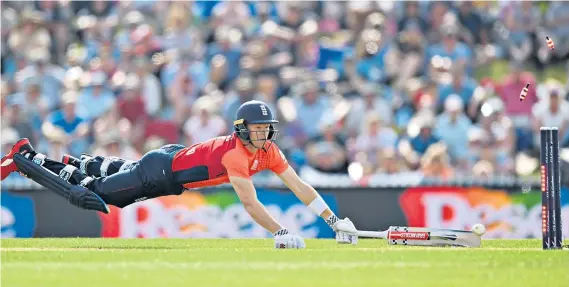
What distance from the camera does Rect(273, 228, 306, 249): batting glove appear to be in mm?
12289

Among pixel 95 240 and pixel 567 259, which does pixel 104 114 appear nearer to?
pixel 95 240

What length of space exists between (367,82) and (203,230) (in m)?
4.16

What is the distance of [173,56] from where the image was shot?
66.0 feet

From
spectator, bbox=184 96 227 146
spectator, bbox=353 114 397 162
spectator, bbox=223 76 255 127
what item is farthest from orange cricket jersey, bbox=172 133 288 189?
spectator, bbox=223 76 255 127

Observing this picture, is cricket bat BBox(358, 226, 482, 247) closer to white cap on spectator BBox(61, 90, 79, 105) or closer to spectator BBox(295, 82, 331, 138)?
spectator BBox(295, 82, 331, 138)

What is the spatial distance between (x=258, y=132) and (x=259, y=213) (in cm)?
87

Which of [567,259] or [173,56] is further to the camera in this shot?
[173,56]

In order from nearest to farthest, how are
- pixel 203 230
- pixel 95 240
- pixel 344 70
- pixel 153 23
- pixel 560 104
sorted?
pixel 95 240 < pixel 203 230 < pixel 560 104 < pixel 344 70 < pixel 153 23

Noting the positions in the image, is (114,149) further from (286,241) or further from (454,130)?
(286,241)

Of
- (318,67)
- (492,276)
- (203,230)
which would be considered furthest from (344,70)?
(492,276)

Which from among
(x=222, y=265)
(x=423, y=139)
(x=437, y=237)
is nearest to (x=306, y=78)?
(x=423, y=139)

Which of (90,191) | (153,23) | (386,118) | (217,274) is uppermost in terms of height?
(153,23)

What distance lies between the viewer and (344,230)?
518 inches

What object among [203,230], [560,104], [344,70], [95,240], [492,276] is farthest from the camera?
[344,70]
